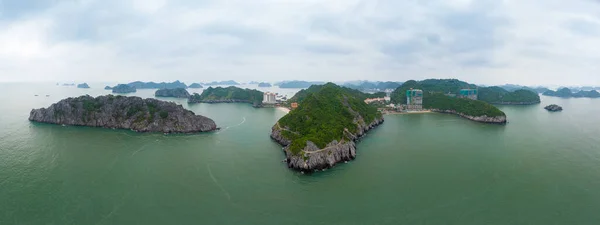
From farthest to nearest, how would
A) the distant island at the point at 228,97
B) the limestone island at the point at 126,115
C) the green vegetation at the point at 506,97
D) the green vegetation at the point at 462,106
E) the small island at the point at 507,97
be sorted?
the distant island at the point at 228,97 → the green vegetation at the point at 506,97 → the small island at the point at 507,97 → the green vegetation at the point at 462,106 → the limestone island at the point at 126,115

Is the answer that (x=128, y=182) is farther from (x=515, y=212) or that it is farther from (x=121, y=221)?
(x=515, y=212)

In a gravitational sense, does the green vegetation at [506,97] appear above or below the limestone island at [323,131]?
above

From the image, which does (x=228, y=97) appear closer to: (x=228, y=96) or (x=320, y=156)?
(x=228, y=96)

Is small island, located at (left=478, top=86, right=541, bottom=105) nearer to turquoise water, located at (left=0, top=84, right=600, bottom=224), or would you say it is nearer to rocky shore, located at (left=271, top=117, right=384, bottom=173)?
turquoise water, located at (left=0, top=84, right=600, bottom=224)

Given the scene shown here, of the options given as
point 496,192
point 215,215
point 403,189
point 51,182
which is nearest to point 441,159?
point 496,192

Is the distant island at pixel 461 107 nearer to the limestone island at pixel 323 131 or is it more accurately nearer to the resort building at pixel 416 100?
the resort building at pixel 416 100

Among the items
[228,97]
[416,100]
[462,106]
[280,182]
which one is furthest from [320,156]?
[228,97]

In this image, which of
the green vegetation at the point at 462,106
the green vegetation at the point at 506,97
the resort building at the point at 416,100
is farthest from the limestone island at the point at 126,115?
the green vegetation at the point at 506,97
